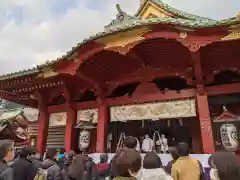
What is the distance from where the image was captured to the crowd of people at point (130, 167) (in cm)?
204

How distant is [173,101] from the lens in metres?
6.79

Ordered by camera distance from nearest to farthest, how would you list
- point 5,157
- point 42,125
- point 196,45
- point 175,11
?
point 5,157 → point 196,45 → point 42,125 → point 175,11

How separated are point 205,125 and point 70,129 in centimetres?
452

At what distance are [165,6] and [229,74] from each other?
4113 mm

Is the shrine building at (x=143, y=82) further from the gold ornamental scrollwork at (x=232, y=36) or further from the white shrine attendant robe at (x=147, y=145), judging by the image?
the white shrine attendant robe at (x=147, y=145)

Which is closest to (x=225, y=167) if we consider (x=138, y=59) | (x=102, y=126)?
(x=138, y=59)

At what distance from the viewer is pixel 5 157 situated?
3133mm

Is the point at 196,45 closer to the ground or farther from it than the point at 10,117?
farther from it

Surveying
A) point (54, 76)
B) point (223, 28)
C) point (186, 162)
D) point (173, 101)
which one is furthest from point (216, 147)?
point (54, 76)

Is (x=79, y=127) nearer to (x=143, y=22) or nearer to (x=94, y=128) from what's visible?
(x=94, y=128)

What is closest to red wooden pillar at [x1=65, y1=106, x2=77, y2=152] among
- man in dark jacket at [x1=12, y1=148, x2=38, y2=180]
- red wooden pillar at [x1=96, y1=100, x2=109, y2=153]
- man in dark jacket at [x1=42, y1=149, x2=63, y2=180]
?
red wooden pillar at [x1=96, y1=100, x2=109, y2=153]

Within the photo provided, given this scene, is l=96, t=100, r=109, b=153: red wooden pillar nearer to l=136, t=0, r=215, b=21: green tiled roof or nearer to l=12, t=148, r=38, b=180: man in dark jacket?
l=12, t=148, r=38, b=180: man in dark jacket

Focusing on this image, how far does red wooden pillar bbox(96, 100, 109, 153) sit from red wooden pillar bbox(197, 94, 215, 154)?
2.97 m

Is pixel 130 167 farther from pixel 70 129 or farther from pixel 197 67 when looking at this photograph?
pixel 70 129
